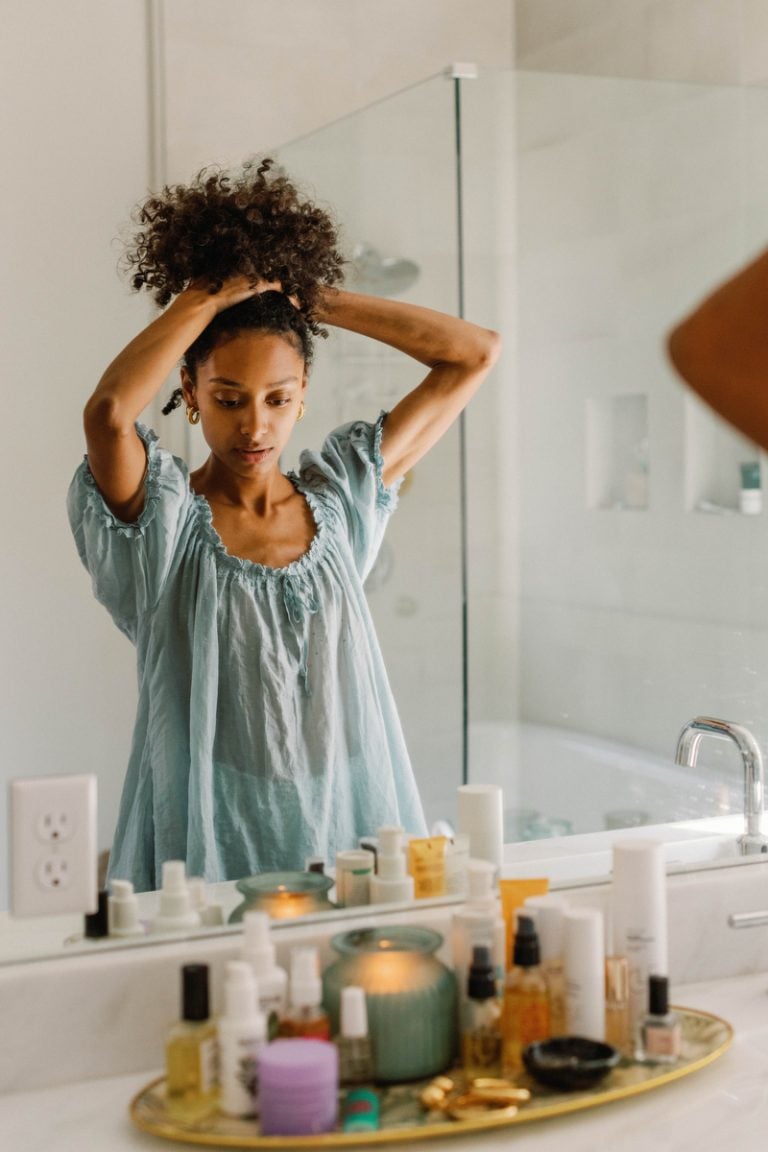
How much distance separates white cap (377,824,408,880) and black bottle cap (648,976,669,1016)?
0.98 ft

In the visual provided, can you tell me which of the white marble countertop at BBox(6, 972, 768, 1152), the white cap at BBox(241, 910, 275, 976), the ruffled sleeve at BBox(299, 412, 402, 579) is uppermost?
the ruffled sleeve at BBox(299, 412, 402, 579)

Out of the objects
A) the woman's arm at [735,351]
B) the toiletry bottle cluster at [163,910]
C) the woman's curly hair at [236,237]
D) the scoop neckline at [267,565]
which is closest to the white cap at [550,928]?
the toiletry bottle cluster at [163,910]

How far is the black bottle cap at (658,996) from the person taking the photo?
4.18 ft

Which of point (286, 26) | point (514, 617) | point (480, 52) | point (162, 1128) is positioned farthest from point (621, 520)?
point (162, 1128)

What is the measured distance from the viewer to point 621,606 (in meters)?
1.68

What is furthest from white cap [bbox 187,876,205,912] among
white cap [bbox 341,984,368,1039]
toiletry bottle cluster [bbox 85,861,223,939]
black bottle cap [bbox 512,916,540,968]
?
black bottle cap [bbox 512,916,540,968]

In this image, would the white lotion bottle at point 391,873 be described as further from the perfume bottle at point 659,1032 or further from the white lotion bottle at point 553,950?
the perfume bottle at point 659,1032

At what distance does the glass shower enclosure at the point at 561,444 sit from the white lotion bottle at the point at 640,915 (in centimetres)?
21

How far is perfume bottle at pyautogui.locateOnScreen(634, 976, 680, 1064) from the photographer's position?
1264mm

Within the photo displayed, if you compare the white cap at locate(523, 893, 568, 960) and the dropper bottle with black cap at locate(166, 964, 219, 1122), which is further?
the white cap at locate(523, 893, 568, 960)

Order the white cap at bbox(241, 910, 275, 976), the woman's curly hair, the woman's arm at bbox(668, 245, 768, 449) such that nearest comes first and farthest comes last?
the woman's arm at bbox(668, 245, 768, 449), the white cap at bbox(241, 910, 275, 976), the woman's curly hair

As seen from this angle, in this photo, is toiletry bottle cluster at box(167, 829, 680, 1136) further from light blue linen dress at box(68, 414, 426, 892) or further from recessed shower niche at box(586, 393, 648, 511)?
recessed shower niche at box(586, 393, 648, 511)

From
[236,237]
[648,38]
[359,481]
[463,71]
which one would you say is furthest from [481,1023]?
[648,38]

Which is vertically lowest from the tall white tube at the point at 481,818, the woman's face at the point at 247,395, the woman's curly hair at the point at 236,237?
the tall white tube at the point at 481,818
